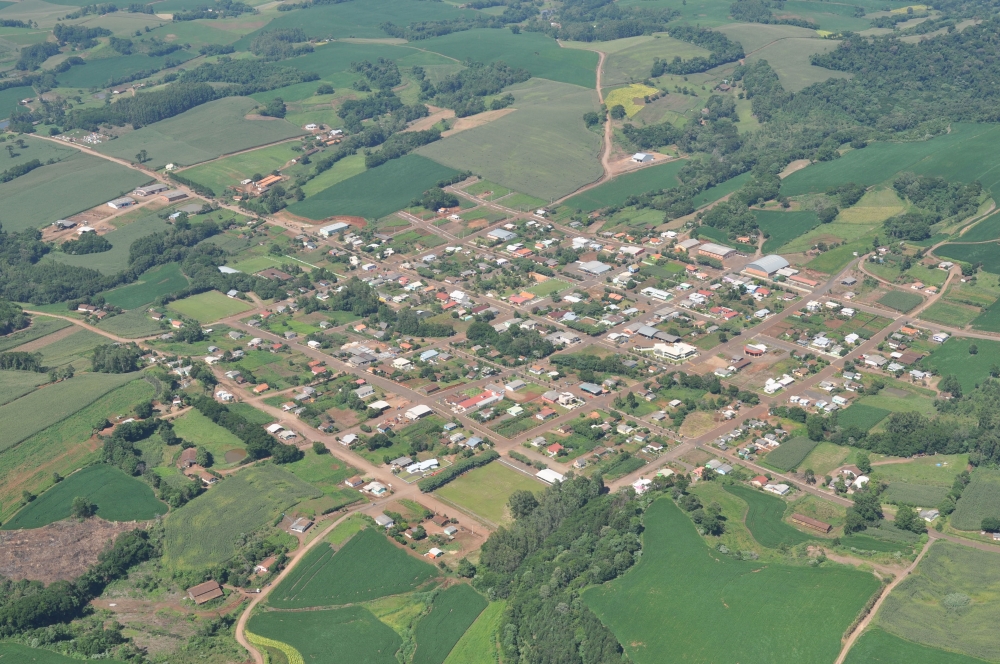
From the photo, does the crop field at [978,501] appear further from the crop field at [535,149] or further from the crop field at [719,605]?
the crop field at [535,149]

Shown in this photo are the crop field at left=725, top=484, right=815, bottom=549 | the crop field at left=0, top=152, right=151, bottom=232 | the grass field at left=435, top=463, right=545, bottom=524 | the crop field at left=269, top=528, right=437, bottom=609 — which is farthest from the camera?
the crop field at left=0, top=152, right=151, bottom=232

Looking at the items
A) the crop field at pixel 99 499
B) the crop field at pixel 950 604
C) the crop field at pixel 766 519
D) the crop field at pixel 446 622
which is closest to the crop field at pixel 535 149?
the crop field at pixel 766 519

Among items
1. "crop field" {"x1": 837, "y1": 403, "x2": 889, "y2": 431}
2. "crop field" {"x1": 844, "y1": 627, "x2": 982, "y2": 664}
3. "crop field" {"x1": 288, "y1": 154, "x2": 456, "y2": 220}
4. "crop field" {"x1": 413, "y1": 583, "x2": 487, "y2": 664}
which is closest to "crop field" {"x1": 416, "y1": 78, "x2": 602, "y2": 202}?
"crop field" {"x1": 288, "y1": 154, "x2": 456, "y2": 220}

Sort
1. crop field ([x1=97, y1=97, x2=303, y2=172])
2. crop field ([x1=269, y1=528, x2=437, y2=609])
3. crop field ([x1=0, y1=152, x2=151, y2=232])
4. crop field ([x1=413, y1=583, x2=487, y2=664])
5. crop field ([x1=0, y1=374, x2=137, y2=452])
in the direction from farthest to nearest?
1. crop field ([x1=97, y1=97, x2=303, y2=172])
2. crop field ([x1=0, y1=152, x2=151, y2=232])
3. crop field ([x1=0, y1=374, x2=137, y2=452])
4. crop field ([x1=269, y1=528, x2=437, y2=609])
5. crop field ([x1=413, y1=583, x2=487, y2=664])

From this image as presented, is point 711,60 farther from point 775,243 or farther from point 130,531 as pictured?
point 130,531

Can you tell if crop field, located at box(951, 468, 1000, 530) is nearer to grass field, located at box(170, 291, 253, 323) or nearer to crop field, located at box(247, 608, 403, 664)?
crop field, located at box(247, 608, 403, 664)

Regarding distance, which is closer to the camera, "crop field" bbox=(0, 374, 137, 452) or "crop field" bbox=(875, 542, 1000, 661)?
"crop field" bbox=(875, 542, 1000, 661)

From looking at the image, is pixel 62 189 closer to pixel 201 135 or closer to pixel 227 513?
pixel 201 135

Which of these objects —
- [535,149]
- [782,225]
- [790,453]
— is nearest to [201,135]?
[535,149]
